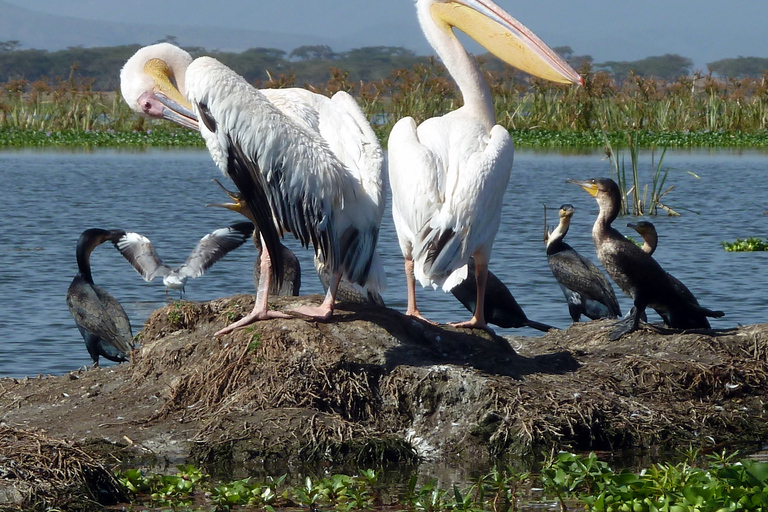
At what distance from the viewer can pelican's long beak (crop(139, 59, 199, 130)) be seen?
5.53m

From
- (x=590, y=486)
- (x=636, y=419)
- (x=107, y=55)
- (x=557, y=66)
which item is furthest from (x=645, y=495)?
(x=107, y=55)

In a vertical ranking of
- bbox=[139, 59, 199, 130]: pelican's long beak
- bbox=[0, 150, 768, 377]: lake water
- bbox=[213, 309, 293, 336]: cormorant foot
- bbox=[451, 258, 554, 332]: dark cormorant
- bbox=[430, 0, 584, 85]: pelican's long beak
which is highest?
bbox=[430, 0, 584, 85]: pelican's long beak

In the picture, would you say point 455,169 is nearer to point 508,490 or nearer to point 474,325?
point 474,325

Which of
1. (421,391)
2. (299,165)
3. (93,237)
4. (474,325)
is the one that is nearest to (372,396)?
(421,391)

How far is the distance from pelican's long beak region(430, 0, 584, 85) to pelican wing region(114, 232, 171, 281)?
2452 millimetres

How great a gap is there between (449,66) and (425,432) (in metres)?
2.02

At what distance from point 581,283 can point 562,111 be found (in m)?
16.7

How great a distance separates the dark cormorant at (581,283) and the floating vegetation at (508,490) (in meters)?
2.63

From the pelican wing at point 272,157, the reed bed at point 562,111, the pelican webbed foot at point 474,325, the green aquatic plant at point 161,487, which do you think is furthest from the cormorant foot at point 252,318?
the reed bed at point 562,111

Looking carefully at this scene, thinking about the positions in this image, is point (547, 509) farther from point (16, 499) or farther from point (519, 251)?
point (519, 251)

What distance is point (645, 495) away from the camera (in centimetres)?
355

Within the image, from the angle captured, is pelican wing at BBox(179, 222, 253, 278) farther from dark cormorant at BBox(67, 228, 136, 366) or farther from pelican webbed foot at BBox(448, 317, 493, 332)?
pelican webbed foot at BBox(448, 317, 493, 332)

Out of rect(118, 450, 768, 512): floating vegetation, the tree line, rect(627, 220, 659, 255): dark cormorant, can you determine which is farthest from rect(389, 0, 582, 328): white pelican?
the tree line

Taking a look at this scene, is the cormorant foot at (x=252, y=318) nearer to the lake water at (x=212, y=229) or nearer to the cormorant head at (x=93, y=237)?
the lake water at (x=212, y=229)
